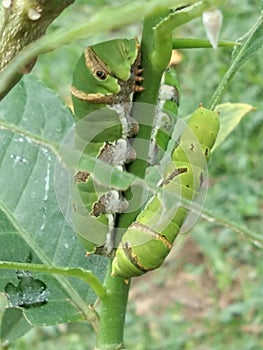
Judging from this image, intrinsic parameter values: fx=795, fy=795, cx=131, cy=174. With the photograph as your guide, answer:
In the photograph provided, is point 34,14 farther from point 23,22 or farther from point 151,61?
point 151,61

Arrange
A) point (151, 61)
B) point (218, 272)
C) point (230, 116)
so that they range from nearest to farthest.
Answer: point (151, 61) < point (230, 116) < point (218, 272)

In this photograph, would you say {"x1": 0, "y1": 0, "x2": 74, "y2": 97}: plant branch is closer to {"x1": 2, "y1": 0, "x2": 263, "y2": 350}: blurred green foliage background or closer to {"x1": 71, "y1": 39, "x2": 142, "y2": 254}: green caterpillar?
{"x1": 71, "y1": 39, "x2": 142, "y2": 254}: green caterpillar

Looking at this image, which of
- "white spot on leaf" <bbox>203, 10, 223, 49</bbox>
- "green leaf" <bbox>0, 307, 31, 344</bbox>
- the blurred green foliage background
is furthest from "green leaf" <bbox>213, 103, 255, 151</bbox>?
the blurred green foliage background

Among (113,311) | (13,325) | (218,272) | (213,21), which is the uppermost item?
(213,21)

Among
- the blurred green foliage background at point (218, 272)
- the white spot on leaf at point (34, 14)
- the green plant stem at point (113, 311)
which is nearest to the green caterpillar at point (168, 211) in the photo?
the green plant stem at point (113, 311)

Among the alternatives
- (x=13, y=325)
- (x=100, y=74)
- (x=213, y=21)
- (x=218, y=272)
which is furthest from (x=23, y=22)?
(x=218, y=272)

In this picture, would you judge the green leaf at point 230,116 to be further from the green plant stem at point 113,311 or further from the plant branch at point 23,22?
the plant branch at point 23,22
